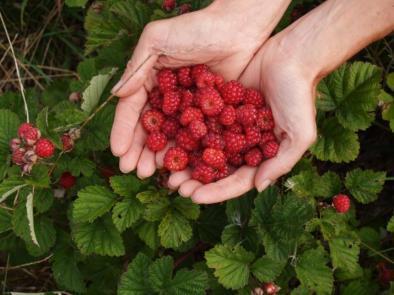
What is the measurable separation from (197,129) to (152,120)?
0.27 metres

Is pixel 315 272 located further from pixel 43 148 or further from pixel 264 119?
pixel 43 148

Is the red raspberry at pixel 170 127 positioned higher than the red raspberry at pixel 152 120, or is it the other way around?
the red raspberry at pixel 152 120

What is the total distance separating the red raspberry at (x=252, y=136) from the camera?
105 inches

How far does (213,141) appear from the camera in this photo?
2656 millimetres

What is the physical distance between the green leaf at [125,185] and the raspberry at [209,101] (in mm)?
521

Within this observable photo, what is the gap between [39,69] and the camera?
433 centimetres

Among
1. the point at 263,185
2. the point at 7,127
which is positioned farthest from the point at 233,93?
the point at 7,127

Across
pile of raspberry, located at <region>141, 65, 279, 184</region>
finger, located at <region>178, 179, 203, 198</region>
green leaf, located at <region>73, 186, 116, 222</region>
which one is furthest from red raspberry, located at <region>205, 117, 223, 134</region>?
green leaf, located at <region>73, 186, 116, 222</region>

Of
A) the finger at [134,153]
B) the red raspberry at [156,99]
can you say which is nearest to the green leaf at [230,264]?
the finger at [134,153]

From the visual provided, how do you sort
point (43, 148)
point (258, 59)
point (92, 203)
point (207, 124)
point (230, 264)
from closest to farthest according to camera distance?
point (43, 148) < point (230, 264) < point (92, 203) < point (207, 124) < point (258, 59)

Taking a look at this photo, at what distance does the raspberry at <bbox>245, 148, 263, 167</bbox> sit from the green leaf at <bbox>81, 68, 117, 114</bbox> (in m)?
0.82

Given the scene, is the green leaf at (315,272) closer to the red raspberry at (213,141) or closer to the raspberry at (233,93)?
the red raspberry at (213,141)

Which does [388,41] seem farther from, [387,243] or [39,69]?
[39,69]

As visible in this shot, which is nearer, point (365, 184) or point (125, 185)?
point (125, 185)
